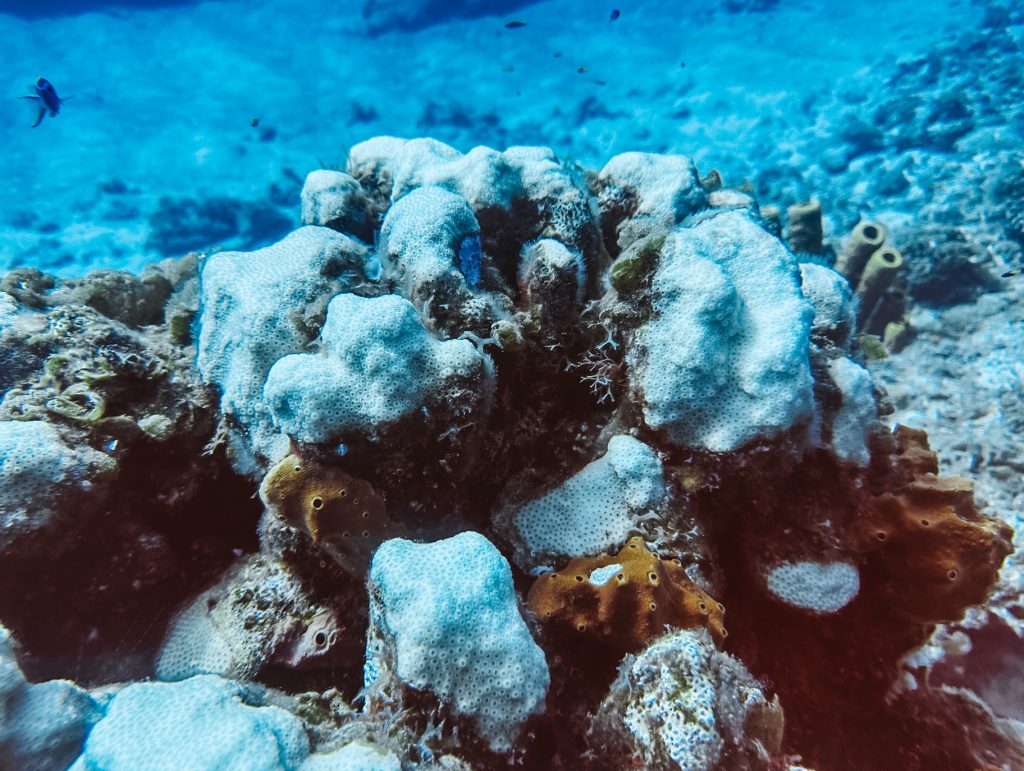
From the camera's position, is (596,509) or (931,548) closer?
(931,548)

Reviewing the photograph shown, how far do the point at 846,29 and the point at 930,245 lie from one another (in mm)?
23825

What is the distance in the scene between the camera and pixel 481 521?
2982 mm

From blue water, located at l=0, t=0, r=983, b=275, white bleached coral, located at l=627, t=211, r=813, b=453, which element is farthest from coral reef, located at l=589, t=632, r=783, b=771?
blue water, located at l=0, t=0, r=983, b=275

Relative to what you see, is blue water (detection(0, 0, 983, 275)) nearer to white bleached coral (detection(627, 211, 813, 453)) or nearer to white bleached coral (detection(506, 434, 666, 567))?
white bleached coral (detection(627, 211, 813, 453))

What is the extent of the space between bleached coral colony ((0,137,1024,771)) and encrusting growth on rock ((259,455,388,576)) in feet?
0.05

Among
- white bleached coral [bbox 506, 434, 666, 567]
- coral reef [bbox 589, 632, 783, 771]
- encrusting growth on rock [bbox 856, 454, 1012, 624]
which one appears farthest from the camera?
white bleached coral [bbox 506, 434, 666, 567]

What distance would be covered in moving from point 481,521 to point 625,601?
100cm

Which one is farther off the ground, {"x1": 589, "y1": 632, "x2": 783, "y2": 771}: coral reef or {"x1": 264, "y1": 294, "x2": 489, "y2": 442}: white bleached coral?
{"x1": 264, "y1": 294, "x2": 489, "y2": 442}: white bleached coral

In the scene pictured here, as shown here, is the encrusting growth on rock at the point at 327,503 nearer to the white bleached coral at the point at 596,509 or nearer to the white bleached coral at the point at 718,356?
the white bleached coral at the point at 596,509

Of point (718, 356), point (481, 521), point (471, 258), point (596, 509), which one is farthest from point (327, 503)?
point (718, 356)

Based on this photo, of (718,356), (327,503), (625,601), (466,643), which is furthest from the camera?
(718,356)

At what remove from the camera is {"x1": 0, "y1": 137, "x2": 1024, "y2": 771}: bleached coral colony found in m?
2.03

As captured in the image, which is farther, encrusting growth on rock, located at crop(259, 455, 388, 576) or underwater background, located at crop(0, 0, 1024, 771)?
encrusting growth on rock, located at crop(259, 455, 388, 576)

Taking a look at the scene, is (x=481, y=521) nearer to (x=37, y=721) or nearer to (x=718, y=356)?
(x=718, y=356)
